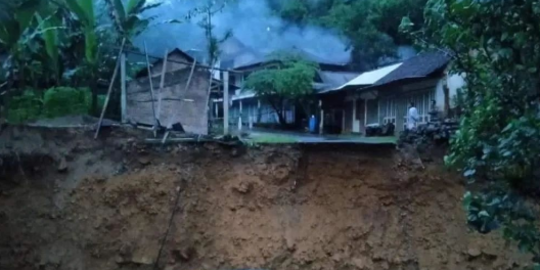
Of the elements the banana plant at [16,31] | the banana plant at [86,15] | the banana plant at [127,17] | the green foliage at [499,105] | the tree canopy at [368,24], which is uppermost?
the tree canopy at [368,24]

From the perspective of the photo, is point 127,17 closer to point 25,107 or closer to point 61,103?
point 61,103

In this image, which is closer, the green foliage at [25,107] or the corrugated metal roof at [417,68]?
the green foliage at [25,107]

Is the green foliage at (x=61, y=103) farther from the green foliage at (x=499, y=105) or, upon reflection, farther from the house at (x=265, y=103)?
the house at (x=265, y=103)

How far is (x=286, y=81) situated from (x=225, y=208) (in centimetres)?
576

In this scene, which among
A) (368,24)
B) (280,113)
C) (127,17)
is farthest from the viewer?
(368,24)

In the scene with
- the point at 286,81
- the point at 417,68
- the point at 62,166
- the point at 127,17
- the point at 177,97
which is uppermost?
the point at 127,17

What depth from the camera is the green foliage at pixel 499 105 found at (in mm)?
2875

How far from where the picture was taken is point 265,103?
544 inches

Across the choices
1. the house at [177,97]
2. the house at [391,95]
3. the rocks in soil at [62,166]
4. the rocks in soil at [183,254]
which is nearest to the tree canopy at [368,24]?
the house at [391,95]

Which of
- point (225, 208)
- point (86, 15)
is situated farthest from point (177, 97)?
point (86, 15)

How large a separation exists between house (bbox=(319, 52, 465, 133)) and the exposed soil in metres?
2.57

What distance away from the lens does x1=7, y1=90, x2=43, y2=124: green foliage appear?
704 cm

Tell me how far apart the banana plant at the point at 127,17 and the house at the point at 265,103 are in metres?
4.41

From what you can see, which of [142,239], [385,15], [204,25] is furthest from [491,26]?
[385,15]
